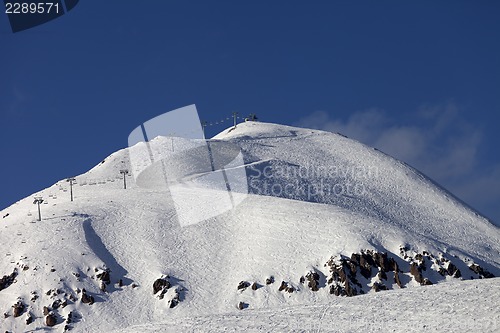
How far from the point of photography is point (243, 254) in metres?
66.2

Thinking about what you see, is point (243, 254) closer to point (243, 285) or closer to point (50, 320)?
point (243, 285)

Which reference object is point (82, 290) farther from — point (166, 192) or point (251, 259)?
point (166, 192)

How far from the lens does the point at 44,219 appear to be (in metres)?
74.4

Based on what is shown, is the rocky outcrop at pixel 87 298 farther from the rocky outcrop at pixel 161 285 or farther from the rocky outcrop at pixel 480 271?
the rocky outcrop at pixel 480 271

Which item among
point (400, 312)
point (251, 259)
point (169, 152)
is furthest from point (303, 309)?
point (169, 152)

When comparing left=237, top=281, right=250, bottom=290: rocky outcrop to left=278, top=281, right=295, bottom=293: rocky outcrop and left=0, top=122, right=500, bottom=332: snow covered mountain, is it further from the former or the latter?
left=278, top=281, right=295, bottom=293: rocky outcrop

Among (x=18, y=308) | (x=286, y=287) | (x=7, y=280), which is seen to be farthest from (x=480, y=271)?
(x=7, y=280)

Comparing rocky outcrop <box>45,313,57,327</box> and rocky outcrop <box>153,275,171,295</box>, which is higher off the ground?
rocky outcrop <box>153,275,171,295</box>

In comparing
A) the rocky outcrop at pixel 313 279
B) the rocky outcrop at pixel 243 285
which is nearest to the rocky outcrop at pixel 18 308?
the rocky outcrop at pixel 243 285

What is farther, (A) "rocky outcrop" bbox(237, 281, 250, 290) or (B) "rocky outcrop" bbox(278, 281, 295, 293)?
(A) "rocky outcrop" bbox(237, 281, 250, 290)

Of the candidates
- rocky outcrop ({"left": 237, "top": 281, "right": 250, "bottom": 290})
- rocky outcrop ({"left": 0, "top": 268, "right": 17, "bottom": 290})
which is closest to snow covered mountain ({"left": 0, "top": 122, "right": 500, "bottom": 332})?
rocky outcrop ({"left": 0, "top": 268, "right": 17, "bottom": 290})

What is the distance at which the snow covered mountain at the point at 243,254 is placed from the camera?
150 feet

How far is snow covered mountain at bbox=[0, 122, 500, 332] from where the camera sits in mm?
45625

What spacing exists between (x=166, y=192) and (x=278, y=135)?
3926cm
